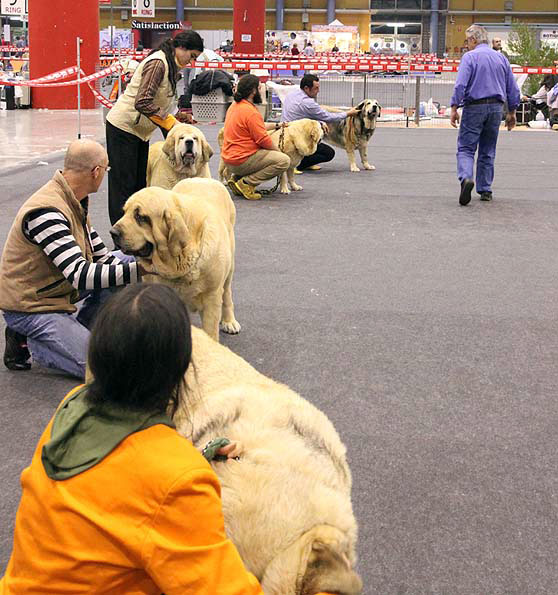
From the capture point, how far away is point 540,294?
5.20 m

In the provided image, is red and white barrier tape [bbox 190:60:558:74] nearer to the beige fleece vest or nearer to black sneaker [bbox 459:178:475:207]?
black sneaker [bbox 459:178:475:207]

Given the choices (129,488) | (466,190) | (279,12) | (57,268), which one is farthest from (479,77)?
(279,12)

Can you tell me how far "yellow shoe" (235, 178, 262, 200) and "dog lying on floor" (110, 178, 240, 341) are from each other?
4.75 m

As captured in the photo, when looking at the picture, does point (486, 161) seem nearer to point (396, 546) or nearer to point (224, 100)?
point (396, 546)

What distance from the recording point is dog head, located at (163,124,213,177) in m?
6.13

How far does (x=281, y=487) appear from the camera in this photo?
1.69 metres

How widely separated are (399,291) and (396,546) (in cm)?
293

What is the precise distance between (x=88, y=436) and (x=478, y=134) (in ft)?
24.1

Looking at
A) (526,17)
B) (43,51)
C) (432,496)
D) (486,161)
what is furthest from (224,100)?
(526,17)

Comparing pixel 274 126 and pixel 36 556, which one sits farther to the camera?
pixel 274 126

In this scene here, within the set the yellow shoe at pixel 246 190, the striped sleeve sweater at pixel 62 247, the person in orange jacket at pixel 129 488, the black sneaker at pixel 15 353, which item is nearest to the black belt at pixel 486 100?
the yellow shoe at pixel 246 190

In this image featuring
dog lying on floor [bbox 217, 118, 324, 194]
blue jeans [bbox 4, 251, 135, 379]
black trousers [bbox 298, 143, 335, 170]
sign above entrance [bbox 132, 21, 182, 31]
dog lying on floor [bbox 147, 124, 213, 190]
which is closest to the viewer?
blue jeans [bbox 4, 251, 135, 379]

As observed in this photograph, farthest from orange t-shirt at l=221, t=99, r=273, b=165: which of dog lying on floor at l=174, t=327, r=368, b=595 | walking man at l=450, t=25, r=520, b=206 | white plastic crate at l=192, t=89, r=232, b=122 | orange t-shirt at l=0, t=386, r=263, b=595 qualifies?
white plastic crate at l=192, t=89, r=232, b=122

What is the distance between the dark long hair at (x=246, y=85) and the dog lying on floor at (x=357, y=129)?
2814mm
